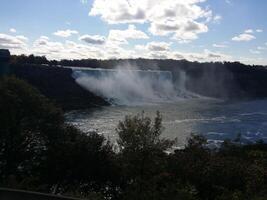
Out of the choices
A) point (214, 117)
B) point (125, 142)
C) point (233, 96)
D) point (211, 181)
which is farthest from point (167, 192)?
point (233, 96)

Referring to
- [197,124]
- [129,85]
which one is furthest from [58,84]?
[197,124]

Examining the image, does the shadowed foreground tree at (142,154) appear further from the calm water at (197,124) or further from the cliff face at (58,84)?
the cliff face at (58,84)

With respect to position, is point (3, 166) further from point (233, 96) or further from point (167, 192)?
point (233, 96)

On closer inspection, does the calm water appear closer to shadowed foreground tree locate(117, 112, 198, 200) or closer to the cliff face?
the cliff face

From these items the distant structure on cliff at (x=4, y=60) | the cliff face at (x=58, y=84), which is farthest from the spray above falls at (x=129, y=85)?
the distant structure on cliff at (x=4, y=60)

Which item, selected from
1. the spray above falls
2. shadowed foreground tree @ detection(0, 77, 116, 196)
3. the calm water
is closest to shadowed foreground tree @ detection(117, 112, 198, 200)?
shadowed foreground tree @ detection(0, 77, 116, 196)

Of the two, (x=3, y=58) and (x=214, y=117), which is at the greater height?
(x=3, y=58)

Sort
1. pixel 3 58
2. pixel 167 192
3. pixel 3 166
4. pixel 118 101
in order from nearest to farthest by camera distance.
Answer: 1. pixel 167 192
2. pixel 3 166
3. pixel 3 58
4. pixel 118 101

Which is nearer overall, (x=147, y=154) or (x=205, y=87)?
(x=147, y=154)
